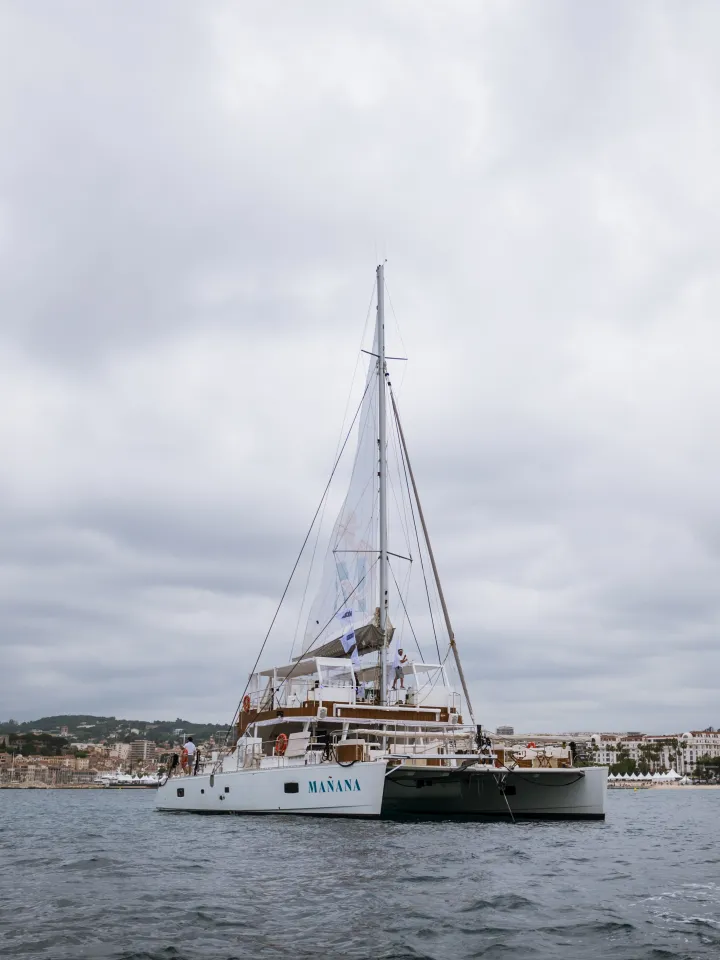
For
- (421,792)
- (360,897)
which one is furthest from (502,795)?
(360,897)

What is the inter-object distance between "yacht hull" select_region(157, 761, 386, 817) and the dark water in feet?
6.11

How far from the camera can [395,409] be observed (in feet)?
133

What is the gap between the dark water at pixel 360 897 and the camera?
1058 centimetres

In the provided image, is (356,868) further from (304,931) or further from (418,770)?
(418,770)

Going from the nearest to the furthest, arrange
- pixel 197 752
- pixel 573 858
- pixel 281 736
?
pixel 573 858, pixel 281 736, pixel 197 752

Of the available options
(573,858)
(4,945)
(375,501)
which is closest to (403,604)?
(375,501)

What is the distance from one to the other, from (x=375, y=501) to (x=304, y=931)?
2805 cm

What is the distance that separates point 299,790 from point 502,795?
7288 millimetres

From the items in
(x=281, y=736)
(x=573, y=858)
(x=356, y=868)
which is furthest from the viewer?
(x=281, y=736)

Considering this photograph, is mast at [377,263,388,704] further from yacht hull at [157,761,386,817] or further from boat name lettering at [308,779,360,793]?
boat name lettering at [308,779,360,793]

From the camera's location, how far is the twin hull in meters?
27.5

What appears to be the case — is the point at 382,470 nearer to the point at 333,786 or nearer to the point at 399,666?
the point at 399,666

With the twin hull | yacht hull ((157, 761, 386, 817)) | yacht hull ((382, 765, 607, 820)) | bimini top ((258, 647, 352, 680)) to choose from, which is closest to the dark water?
yacht hull ((157, 761, 386, 817))

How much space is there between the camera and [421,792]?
30344 mm
